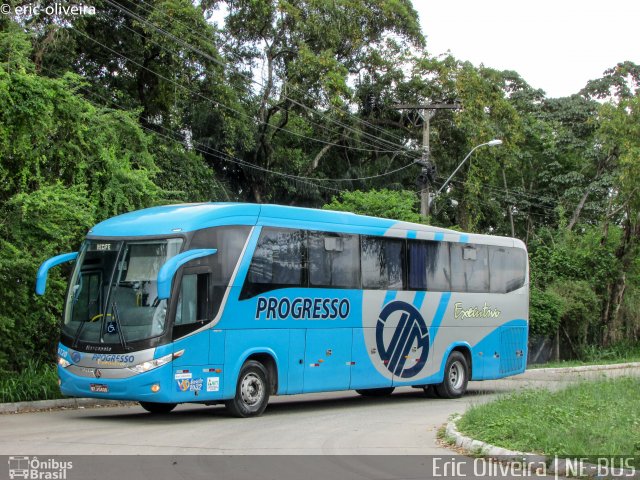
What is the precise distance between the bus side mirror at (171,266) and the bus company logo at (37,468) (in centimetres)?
363

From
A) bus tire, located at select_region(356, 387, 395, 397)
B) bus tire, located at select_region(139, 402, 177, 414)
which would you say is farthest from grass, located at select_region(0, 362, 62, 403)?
bus tire, located at select_region(356, 387, 395, 397)

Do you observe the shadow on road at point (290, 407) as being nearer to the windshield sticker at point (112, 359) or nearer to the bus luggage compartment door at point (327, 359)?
the bus luggage compartment door at point (327, 359)

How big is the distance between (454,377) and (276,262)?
281 inches

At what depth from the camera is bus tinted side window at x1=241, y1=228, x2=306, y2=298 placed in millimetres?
15562

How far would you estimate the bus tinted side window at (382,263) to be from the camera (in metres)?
18.2

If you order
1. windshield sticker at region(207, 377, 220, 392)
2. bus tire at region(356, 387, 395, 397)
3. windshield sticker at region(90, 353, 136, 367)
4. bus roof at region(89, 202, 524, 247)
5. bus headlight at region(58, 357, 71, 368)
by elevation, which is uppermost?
bus roof at region(89, 202, 524, 247)

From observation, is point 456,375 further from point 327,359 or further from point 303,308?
point 303,308

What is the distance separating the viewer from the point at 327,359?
1714 centimetres

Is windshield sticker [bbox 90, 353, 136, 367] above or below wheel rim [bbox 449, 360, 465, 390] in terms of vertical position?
above

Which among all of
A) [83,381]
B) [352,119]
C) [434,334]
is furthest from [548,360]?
[83,381]

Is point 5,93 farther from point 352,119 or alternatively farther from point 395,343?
point 352,119

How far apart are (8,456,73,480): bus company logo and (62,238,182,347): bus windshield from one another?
168 inches

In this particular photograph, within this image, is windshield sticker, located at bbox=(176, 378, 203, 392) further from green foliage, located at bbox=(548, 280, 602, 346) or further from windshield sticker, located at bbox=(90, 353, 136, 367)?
green foliage, located at bbox=(548, 280, 602, 346)

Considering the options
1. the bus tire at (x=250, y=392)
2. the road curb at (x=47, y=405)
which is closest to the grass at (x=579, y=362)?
the bus tire at (x=250, y=392)
